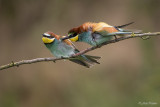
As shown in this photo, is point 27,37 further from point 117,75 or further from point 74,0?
point 117,75

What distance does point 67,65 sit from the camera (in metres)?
3.77

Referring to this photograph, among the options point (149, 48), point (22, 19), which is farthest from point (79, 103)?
point (22, 19)

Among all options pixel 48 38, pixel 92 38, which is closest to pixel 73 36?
pixel 92 38

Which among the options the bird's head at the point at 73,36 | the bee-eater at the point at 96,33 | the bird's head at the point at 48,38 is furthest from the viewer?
the bird's head at the point at 48,38

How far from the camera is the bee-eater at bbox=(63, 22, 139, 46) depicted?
69.8 inches

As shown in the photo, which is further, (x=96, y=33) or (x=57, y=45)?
(x=57, y=45)

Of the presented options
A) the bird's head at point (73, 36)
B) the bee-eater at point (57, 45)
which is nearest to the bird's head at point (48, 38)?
the bee-eater at point (57, 45)

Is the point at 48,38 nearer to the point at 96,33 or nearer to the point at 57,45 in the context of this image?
the point at 57,45

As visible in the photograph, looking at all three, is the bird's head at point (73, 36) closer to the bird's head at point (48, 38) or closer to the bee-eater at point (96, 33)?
the bee-eater at point (96, 33)

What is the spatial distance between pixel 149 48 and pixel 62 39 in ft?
4.71

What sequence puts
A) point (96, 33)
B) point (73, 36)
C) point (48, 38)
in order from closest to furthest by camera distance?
point (96, 33) → point (73, 36) → point (48, 38)

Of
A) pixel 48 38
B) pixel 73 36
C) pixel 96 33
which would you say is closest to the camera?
pixel 96 33

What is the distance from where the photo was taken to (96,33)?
74.1 inches

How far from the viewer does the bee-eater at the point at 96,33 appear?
1773 mm
